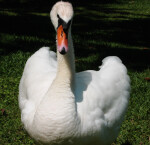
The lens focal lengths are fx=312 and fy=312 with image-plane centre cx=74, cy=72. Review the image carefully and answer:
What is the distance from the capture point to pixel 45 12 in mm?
10695

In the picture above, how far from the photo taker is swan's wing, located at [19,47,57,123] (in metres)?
3.03

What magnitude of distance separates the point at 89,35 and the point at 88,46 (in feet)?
3.23

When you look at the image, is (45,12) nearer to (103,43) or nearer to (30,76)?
(103,43)

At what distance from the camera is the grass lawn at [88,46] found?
4.13m

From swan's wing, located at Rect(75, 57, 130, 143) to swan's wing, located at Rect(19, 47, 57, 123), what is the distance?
36 cm

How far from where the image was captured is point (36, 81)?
10.9ft

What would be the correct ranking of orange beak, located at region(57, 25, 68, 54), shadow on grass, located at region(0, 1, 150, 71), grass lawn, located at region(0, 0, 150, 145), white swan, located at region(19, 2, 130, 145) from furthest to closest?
shadow on grass, located at region(0, 1, 150, 71), grass lawn, located at region(0, 0, 150, 145), white swan, located at region(19, 2, 130, 145), orange beak, located at region(57, 25, 68, 54)

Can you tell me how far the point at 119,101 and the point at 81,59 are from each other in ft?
9.41

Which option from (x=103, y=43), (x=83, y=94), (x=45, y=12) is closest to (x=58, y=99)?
(x=83, y=94)

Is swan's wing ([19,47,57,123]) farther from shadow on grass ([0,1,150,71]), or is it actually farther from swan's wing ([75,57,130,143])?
shadow on grass ([0,1,150,71])

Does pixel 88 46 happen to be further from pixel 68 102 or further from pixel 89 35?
pixel 68 102

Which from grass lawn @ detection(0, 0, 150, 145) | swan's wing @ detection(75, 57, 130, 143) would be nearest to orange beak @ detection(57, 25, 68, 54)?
swan's wing @ detection(75, 57, 130, 143)

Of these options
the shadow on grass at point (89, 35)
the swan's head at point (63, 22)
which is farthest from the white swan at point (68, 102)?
the shadow on grass at point (89, 35)

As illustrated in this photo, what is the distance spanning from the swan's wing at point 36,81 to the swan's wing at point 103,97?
357mm
